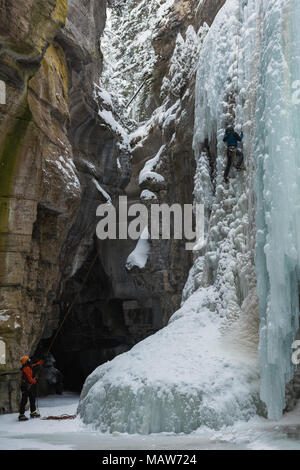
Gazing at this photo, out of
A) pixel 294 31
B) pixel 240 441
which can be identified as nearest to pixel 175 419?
pixel 240 441

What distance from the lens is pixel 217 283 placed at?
390 inches

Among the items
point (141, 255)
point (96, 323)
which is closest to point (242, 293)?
point (141, 255)

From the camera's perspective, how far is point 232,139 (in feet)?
32.4

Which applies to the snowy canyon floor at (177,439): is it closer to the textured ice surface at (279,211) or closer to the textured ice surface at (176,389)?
the textured ice surface at (176,389)

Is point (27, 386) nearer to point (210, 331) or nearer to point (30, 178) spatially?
point (210, 331)

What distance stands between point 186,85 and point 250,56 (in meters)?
7.79

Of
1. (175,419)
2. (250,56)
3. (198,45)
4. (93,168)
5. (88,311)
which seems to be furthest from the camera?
(88,311)

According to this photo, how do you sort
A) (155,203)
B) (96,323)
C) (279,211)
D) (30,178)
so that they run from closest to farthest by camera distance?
(279,211)
(30,178)
(155,203)
(96,323)

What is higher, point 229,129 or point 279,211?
point 229,129

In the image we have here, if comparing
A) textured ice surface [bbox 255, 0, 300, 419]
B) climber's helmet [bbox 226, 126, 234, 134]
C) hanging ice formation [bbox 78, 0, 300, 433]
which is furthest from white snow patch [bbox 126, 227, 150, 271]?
textured ice surface [bbox 255, 0, 300, 419]

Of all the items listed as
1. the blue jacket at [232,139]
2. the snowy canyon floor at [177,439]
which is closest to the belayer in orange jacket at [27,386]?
the snowy canyon floor at [177,439]

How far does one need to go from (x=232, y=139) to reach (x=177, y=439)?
225 inches

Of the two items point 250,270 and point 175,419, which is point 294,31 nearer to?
point 250,270

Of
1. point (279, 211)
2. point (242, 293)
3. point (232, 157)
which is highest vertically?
point (232, 157)
